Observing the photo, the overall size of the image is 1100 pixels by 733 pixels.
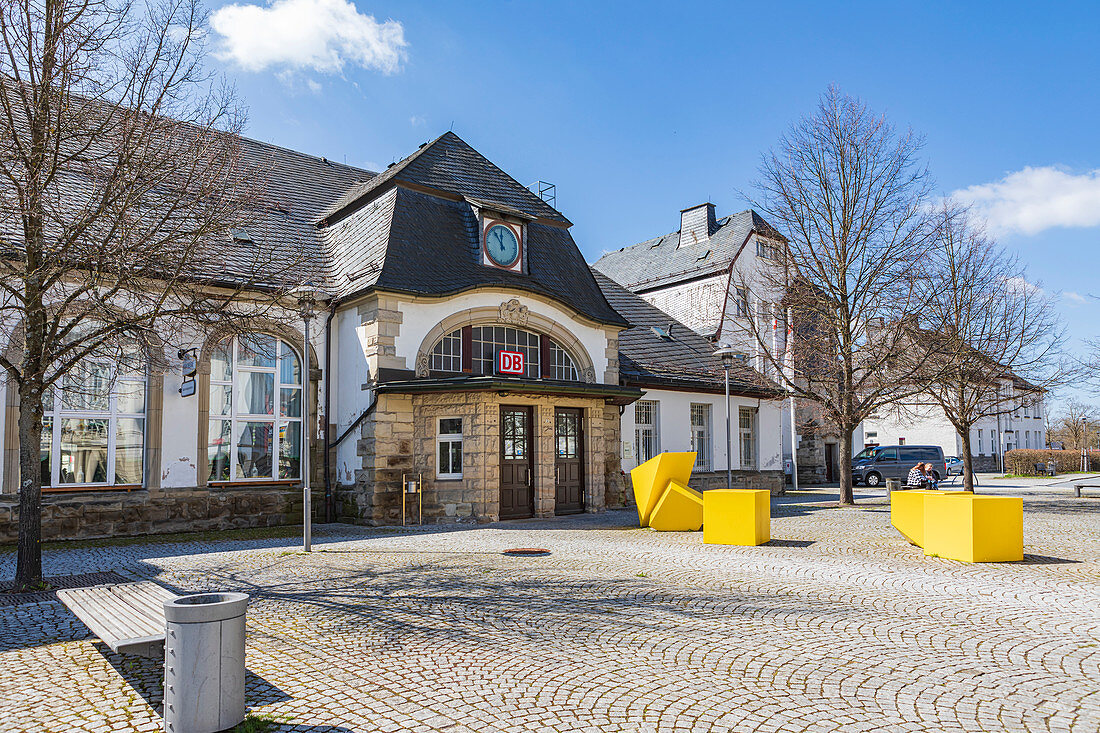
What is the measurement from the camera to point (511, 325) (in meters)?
18.6

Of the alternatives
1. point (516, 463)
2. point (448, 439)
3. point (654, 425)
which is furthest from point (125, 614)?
point (654, 425)

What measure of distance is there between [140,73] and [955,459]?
140 feet

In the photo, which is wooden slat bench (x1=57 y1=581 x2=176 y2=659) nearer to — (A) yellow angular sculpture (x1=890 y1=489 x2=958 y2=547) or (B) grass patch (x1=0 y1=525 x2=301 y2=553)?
(B) grass patch (x1=0 y1=525 x2=301 y2=553)

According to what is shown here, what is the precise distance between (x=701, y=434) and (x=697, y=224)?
14944mm

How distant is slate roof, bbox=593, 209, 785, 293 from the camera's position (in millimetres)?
32625

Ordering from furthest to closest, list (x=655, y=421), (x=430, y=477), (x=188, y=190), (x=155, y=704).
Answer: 1. (x=655, y=421)
2. (x=430, y=477)
3. (x=188, y=190)
4. (x=155, y=704)

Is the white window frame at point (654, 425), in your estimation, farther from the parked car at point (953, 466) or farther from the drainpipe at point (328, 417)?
the parked car at point (953, 466)

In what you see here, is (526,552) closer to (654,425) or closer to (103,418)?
(103,418)

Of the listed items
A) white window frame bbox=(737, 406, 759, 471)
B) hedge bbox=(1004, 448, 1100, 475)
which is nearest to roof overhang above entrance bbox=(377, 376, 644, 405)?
white window frame bbox=(737, 406, 759, 471)

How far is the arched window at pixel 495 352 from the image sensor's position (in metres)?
17.6

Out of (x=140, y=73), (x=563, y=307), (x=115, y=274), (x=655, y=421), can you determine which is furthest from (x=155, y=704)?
(x=655, y=421)

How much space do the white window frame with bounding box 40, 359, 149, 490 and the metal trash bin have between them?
10663 millimetres

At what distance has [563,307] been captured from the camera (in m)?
19.2

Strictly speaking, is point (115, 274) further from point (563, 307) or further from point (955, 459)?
point (955, 459)
